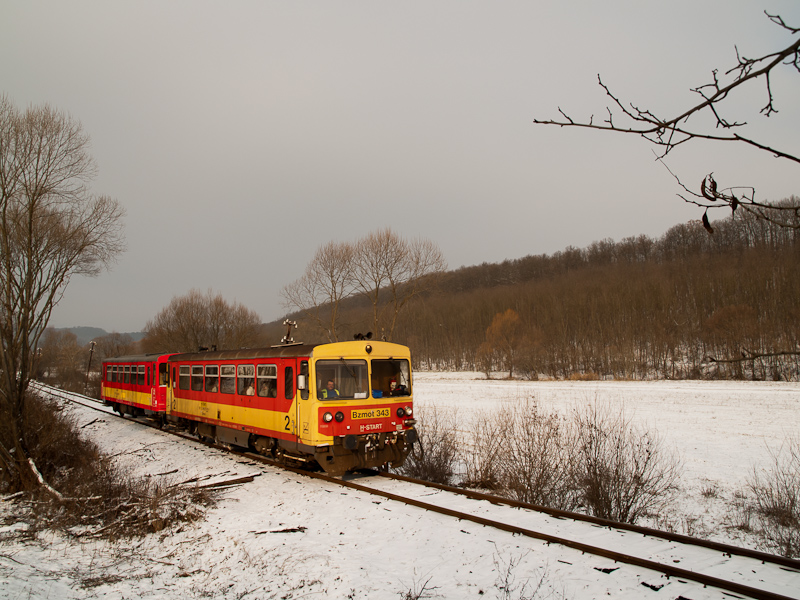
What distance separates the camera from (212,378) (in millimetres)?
15359

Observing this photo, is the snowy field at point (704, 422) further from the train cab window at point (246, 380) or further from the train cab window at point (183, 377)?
the train cab window at point (183, 377)

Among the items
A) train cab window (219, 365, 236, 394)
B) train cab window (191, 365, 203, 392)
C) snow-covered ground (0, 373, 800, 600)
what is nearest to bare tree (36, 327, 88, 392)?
train cab window (191, 365, 203, 392)

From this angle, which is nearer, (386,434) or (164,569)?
(164,569)

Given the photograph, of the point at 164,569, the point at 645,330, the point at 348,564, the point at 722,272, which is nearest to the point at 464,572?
the point at 348,564

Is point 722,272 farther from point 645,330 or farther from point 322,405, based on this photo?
point 322,405

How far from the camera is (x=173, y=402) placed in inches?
739

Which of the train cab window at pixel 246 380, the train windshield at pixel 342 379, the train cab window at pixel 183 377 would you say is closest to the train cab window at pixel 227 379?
the train cab window at pixel 246 380

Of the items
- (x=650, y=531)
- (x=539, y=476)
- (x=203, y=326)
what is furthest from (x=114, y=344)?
(x=650, y=531)

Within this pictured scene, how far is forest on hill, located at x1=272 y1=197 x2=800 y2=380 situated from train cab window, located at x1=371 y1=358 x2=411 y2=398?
483 inches

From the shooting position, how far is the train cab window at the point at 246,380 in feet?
42.8

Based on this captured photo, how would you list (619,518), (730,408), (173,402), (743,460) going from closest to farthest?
(619,518) → (743,460) → (173,402) → (730,408)

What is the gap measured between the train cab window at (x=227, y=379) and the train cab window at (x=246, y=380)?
0.94 ft

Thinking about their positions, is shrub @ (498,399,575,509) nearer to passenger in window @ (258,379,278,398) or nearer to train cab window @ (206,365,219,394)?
passenger in window @ (258,379,278,398)

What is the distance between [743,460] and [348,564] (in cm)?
1351
